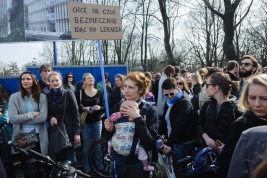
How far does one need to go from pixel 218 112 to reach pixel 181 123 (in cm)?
56

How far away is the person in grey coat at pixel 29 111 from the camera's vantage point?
3893mm

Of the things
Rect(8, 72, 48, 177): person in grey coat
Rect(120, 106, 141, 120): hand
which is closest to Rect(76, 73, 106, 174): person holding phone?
Rect(8, 72, 48, 177): person in grey coat

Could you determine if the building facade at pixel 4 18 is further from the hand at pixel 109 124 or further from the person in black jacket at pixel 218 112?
the person in black jacket at pixel 218 112

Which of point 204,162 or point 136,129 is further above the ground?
point 136,129

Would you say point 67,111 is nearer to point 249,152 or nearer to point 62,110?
point 62,110

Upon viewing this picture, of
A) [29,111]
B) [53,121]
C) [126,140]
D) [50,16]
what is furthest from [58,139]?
[50,16]

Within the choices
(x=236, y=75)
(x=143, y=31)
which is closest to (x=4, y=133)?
(x=236, y=75)

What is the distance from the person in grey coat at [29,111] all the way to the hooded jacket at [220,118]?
7.52 feet

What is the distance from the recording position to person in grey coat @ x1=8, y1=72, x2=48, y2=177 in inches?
153

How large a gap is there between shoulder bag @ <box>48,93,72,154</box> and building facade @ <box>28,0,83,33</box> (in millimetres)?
5113

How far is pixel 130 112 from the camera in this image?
8.39ft

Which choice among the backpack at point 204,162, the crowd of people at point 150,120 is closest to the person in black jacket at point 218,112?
the crowd of people at point 150,120

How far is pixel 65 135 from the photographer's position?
4086 mm

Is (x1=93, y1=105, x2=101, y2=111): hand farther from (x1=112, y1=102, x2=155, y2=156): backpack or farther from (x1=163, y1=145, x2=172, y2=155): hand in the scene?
(x1=112, y1=102, x2=155, y2=156): backpack
